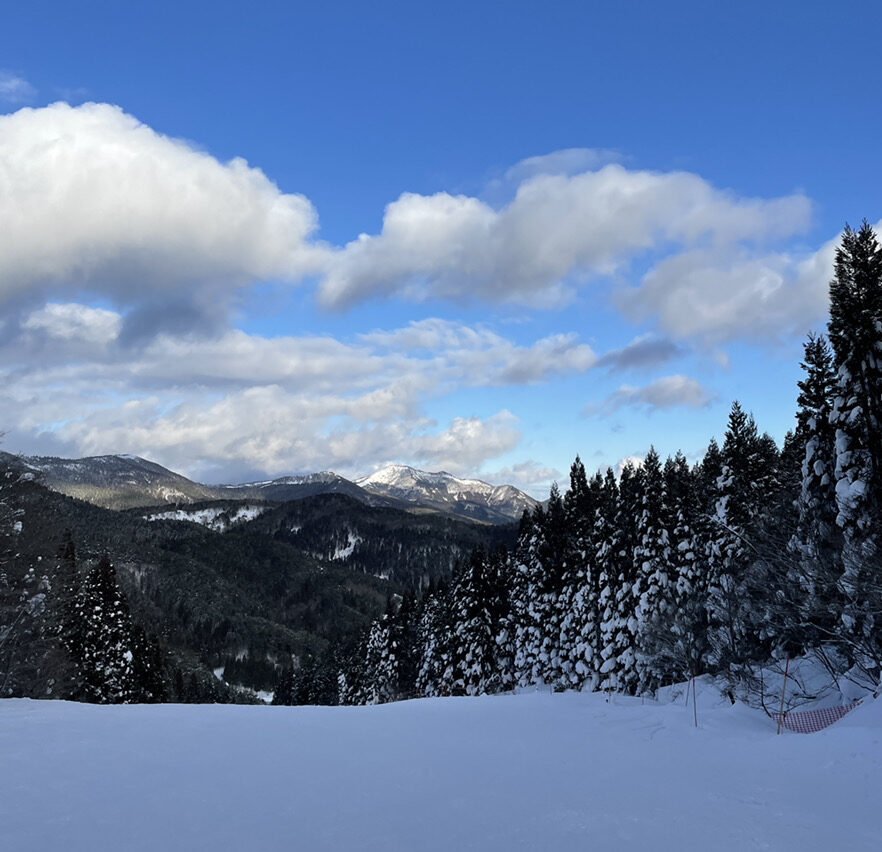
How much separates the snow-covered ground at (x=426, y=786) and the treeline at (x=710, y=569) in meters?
8.54

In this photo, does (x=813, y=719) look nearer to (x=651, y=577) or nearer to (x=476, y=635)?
(x=651, y=577)

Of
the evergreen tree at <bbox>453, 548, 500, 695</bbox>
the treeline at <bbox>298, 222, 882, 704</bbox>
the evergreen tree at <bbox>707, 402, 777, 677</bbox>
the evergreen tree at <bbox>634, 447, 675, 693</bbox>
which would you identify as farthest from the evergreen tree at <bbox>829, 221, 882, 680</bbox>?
the evergreen tree at <bbox>453, 548, 500, 695</bbox>

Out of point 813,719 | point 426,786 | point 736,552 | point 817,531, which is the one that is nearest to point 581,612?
point 736,552

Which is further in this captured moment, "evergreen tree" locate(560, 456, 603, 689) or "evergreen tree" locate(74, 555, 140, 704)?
"evergreen tree" locate(74, 555, 140, 704)

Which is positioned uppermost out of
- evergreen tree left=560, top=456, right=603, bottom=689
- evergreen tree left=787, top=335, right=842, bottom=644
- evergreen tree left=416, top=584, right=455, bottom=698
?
evergreen tree left=787, top=335, right=842, bottom=644

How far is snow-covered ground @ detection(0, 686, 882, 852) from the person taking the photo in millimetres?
5301

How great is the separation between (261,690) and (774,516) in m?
172

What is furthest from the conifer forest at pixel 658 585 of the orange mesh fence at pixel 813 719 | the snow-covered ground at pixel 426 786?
the snow-covered ground at pixel 426 786

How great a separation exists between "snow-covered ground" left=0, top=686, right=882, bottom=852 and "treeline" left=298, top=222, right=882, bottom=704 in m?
8.54

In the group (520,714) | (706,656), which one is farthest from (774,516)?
(520,714)

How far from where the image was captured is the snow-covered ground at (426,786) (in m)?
5.30

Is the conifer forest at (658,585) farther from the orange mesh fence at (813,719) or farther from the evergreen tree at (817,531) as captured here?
the orange mesh fence at (813,719)

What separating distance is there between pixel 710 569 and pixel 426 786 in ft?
93.3

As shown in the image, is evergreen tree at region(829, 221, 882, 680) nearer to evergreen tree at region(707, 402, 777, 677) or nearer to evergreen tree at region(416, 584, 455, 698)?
evergreen tree at region(707, 402, 777, 677)
